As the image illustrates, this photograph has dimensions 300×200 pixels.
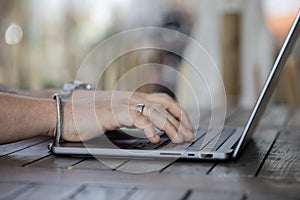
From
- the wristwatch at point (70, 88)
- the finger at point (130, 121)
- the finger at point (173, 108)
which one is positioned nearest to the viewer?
the finger at point (130, 121)

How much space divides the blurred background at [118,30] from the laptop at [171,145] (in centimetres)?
298

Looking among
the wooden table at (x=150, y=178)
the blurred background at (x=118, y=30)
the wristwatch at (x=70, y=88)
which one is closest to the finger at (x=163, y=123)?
the wooden table at (x=150, y=178)

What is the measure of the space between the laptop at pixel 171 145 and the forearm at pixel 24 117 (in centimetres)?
4

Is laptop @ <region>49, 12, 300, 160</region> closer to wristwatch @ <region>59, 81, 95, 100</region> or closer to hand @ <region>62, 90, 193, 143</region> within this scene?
hand @ <region>62, 90, 193, 143</region>

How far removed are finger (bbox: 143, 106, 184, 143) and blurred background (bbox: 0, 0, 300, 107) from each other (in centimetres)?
300

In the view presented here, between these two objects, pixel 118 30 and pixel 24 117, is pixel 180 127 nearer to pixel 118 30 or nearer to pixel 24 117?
pixel 24 117

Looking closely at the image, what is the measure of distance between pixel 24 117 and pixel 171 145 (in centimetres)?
27

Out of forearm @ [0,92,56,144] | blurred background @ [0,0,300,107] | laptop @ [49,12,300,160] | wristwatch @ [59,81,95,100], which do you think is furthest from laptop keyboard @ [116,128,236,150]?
blurred background @ [0,0,300,107]

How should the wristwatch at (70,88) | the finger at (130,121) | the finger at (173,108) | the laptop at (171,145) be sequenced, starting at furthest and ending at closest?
the wristwatch at (70,88) < the finger at (173,108) < the finger at (130,121) < the laptop at (171,145)

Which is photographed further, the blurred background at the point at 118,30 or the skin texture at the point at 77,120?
the blurred background at the point at 118,30

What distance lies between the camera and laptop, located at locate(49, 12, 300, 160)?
92 cm

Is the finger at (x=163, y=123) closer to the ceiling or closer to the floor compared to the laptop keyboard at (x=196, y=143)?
closer to the ceiling

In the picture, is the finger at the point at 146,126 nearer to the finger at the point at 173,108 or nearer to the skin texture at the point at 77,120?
the skin texture at the point at 77,120

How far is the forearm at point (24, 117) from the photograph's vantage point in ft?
3.28
